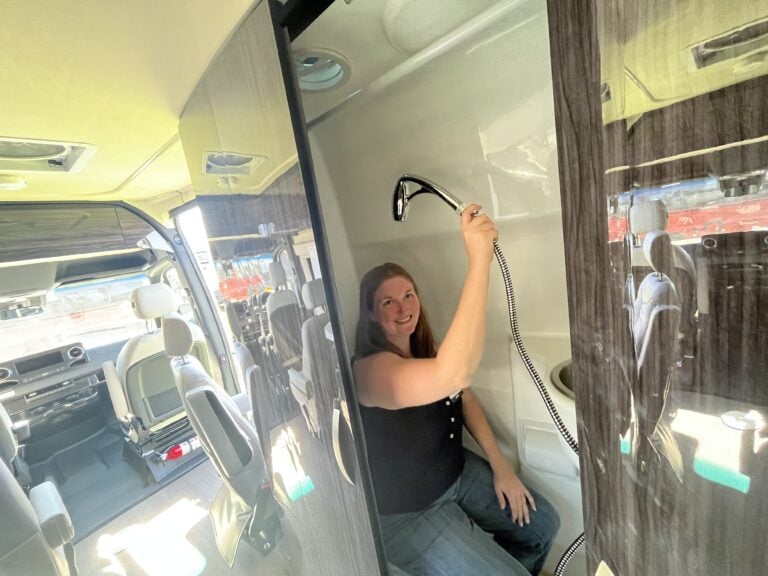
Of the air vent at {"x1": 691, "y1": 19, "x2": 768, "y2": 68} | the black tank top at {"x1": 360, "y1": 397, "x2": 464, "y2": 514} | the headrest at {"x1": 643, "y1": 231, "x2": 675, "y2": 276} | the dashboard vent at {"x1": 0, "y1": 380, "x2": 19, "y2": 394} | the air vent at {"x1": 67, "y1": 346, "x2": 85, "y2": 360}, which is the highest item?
the air vent at {"x1": 691, "y1": 19, "x2": 768, "y2": 68}

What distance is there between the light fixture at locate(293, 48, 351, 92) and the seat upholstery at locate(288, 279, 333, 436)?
586 mm

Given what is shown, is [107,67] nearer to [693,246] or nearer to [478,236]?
[478,236]

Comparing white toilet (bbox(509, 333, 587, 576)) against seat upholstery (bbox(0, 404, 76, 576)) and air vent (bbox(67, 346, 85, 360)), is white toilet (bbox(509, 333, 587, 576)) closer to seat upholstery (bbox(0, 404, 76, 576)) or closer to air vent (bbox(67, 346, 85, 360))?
seat upholstery (bbox(0, 404, 76, 576))

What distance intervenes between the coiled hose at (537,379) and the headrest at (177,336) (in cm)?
198

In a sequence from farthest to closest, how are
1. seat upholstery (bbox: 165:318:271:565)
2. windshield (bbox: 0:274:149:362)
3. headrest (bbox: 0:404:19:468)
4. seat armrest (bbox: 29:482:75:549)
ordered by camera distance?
windshield (bbox: 0:274:149:362) → seat upholstery (bbox: 165:318:271:565) → headrest (bbox: 0:404:19:468) → seat armrest (bbox: 29:482:75:549)

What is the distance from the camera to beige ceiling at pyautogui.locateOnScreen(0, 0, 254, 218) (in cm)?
61

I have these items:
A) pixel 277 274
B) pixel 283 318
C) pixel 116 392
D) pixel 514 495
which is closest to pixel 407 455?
pixel 514 495

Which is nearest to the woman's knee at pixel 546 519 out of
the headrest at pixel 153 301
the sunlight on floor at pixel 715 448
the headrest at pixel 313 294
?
the sunlight on floor at pixel 715 448

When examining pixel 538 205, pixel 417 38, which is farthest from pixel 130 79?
pixel 538 205

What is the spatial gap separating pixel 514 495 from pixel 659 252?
1.13 m

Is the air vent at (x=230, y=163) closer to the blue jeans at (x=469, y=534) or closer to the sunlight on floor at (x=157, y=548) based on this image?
the blue jeans at (x=469, y=534)

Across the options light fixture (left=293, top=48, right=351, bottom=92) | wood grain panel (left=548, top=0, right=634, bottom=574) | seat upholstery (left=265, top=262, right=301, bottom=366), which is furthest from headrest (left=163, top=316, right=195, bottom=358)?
wood grain panel (left=548, top=0, right=634, bottom=574)

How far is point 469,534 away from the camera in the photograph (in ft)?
3.37

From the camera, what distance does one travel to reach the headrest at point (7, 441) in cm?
154
